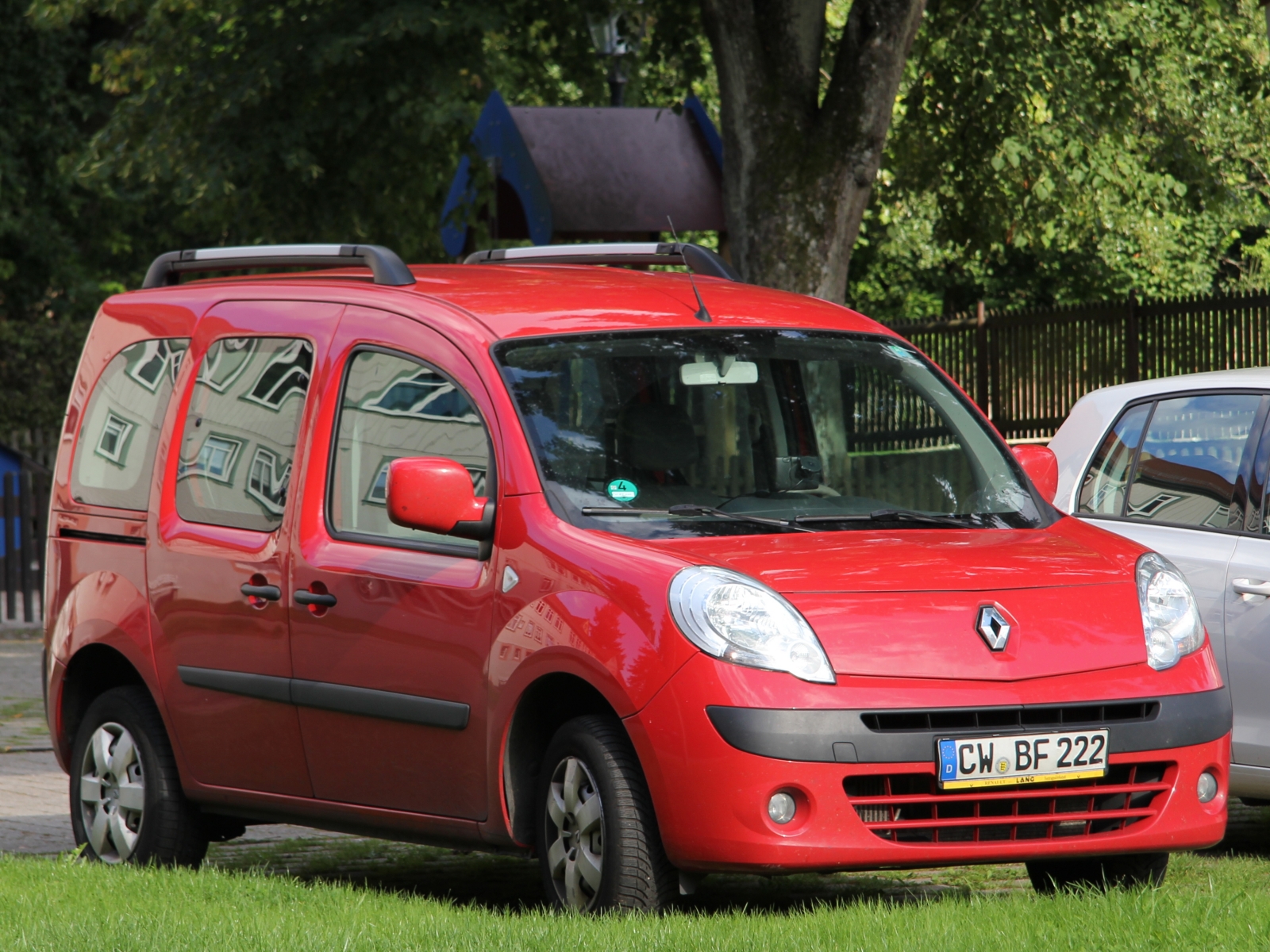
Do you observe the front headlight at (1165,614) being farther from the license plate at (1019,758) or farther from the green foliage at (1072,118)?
the green foliage at (1072,118)

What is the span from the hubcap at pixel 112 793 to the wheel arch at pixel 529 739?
1.88 m

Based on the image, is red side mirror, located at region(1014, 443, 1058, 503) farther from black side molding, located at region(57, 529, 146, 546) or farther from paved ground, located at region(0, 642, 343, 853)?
paved ground, located at region(0, 642, 343, 853)

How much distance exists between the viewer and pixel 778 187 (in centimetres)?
1283

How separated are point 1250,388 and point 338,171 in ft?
38.1

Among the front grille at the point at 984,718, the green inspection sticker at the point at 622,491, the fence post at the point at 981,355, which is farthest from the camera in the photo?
the fence post at the point at 981,355

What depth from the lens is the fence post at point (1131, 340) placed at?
661 inches

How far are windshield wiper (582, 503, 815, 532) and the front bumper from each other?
0.71m

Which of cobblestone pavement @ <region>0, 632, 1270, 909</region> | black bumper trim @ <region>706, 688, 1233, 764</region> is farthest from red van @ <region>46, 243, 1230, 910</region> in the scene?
cobblestone pavement @ <region>0, 632, 1270, 909</region>

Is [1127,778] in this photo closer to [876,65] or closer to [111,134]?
[876,65]

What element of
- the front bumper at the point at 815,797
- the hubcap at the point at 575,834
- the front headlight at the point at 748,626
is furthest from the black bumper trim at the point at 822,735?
the hubcap at the point at 575,834

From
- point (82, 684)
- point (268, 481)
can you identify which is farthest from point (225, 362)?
point (82, 684)

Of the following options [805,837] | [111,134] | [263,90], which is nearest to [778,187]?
[263,90]

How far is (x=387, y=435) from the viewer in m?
6.25

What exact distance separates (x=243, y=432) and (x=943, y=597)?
266cm
